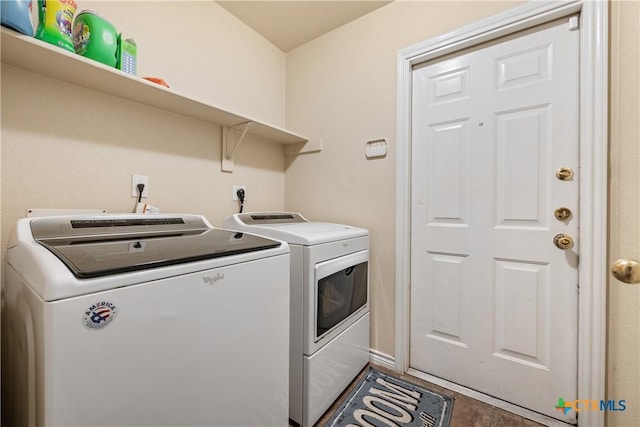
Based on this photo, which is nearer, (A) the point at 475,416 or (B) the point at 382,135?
(A) the point at 475,416

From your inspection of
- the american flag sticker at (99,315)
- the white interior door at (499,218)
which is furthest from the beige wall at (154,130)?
the white interior door at (499,218)

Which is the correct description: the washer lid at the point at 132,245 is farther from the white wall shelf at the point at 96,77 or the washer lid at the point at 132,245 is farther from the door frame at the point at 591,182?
the door frame at the point at 591,182

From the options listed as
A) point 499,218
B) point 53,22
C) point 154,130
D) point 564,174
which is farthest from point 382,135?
point 53,22

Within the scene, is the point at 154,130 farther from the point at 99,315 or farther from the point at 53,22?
the point at 99,315

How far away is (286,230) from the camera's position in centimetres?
134

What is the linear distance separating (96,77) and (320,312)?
1.41 meters

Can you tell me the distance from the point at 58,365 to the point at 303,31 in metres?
2.28

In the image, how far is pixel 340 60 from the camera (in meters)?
1.96

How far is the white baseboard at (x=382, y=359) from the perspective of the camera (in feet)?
5.59

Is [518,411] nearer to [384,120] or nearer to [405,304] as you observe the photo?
[405,304]

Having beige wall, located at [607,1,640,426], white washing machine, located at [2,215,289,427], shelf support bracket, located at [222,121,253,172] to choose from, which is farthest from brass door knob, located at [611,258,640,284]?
shelf support bracket, located at [222,121,253,172]

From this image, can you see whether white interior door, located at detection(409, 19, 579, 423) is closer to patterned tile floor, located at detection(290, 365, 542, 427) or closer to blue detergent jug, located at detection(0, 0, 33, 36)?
patterned tile floor, located at detection(290, 365, 542, 427)

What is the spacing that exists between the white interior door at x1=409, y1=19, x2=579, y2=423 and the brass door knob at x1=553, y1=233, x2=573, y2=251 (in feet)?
0.10

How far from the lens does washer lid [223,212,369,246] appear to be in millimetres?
1263
